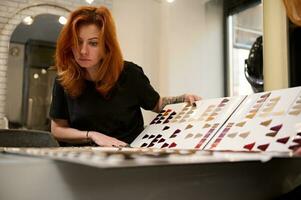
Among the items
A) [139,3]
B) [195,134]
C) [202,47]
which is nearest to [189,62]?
[202,47]

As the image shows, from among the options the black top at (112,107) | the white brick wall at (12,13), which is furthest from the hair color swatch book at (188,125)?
the white brick wall at (12,13)

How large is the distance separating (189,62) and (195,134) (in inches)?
95.6

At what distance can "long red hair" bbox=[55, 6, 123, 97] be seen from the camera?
4.54 ft

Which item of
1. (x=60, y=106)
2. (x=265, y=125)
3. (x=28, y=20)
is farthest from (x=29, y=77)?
(x=265, y=125)

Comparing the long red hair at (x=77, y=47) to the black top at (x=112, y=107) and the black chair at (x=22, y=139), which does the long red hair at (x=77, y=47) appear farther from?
the black chair at (x=22, y=139)

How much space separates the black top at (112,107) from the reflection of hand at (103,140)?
84mm

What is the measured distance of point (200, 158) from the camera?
0.46 m

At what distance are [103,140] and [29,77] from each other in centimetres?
159

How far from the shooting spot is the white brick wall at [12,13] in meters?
2.56

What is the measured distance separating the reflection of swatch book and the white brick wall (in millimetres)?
1666

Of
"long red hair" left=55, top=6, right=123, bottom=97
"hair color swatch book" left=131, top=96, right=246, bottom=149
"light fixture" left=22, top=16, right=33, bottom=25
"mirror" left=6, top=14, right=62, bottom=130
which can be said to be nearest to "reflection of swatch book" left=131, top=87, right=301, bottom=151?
"hair color swatch book" left=131, top=96, right=246, bottom=149

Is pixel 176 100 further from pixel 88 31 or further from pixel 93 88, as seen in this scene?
pixel 88 31

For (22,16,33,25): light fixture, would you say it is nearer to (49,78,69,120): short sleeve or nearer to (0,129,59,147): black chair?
(49,78,69,120): short sleeve

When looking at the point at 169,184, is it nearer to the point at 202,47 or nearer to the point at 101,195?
the point at 101,195
